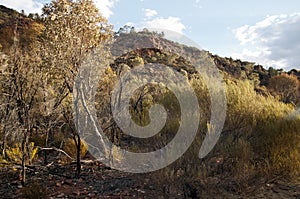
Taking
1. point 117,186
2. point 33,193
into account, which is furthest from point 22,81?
point 117,186

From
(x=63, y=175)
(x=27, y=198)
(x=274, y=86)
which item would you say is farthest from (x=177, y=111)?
(x=274, y=86)

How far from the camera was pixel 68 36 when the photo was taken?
8.08 m

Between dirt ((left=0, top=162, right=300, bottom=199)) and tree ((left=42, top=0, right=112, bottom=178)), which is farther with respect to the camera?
tree ((left=42, top=0, right=112, bottom=178))

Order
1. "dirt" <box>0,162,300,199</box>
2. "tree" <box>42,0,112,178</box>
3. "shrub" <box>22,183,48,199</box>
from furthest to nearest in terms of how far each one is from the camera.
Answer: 1. "tree" <box>42,0,112,178</box>
2. "shrub" <box>22,183,48,199</box>
3. "dirt" <box>0,162,300,199</box>

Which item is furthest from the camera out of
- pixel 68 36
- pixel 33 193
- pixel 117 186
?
pixel 68 36

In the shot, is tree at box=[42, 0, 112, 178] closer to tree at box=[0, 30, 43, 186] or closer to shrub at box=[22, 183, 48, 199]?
tree at box=[0, 30, 43, 186]

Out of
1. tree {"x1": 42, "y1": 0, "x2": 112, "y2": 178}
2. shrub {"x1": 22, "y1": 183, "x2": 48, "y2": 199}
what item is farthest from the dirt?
tree {"x1": 42, "y1": 0, "x2": 112, "y2": 178}

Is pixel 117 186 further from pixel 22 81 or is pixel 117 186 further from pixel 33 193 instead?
pixel 22 81

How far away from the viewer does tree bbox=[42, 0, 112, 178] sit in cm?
810

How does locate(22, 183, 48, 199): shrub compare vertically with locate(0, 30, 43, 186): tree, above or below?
below

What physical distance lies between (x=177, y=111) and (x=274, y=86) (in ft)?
91.5

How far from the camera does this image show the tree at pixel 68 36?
8.10 metres

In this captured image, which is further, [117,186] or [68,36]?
[68,36]

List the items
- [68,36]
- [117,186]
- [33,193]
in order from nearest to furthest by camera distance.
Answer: [33,193] < [117,186] < [68,36]
